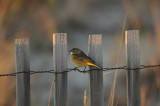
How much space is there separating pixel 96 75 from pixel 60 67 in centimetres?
32

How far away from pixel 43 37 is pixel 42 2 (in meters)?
0.57

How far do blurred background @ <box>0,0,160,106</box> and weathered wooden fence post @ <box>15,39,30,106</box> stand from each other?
1.01m

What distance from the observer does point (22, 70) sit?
256 centimetres

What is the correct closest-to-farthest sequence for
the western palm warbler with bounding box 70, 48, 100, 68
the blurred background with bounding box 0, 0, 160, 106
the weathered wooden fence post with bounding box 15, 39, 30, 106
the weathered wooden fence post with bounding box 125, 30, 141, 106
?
1. the weathered wooden fence post with bounding box 15, 39, 30, 106
2. the western palm warbler with bounding box 70, 48, 100, 68
3. the weathered wooden fence post with bounding box 125, 30, 141, 106
4. the blurred background with bounding box 0, 0, 160, 106

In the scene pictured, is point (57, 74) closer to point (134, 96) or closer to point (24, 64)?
point (24, 64)

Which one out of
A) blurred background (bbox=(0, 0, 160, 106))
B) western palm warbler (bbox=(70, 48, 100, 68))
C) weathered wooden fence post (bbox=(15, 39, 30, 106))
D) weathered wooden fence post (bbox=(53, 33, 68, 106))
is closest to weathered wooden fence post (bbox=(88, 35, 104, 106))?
western palm warbler (bbox=(70, 48, 100, 68))

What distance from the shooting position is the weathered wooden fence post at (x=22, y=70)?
2541 mm

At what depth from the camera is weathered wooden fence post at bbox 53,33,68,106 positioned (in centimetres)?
256

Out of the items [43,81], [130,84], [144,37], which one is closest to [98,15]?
[144,37]

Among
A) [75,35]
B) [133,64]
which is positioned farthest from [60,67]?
[75,35]

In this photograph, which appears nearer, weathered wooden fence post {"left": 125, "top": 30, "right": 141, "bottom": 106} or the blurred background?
weathered wooden fence post {"left": 125, "top": 30, "right": 141, "bottom": 106}

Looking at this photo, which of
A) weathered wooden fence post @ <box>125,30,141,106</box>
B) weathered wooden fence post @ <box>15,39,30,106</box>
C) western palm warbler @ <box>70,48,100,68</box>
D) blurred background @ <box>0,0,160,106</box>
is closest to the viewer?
weathered wooden fence post @ <box>15,39,30,106</box>

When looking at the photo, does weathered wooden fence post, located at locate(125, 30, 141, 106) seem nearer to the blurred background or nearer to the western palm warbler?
the western palm warbler

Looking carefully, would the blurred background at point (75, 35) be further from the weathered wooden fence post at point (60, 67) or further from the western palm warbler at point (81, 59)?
the weathered wooden fence post at point (60, 67)
